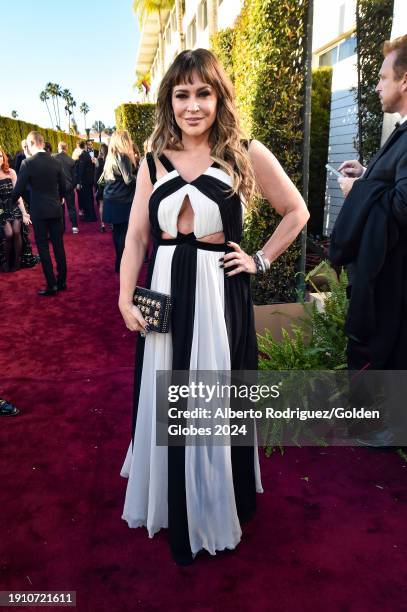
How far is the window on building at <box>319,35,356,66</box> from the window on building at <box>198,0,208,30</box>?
10.5 m

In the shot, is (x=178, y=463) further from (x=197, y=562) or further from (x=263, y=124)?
(x=263, y=124)

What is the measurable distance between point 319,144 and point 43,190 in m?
5.15

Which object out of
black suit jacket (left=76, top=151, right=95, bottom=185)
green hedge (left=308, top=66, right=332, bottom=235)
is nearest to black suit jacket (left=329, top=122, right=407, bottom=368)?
green hedge (left=308, top=66, right=332, bottom=235)

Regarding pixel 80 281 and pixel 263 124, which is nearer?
pixel 263 124

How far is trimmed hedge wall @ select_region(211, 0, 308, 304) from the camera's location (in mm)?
4227

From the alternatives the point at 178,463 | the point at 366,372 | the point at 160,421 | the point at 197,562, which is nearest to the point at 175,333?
the point at 160,421

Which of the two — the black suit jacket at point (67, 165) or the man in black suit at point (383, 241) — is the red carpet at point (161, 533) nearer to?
the man in black suit at point (383, 241)

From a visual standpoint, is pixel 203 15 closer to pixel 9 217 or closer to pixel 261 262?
pixel 9 217

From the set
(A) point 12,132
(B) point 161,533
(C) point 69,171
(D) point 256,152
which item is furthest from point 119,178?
(A) point 12,132

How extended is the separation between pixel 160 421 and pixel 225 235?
895mm

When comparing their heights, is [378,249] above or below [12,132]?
below

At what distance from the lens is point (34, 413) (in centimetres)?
346

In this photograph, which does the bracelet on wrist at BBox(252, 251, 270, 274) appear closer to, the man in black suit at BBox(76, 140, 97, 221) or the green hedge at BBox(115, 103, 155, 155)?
the man in black suit at BBox(76, 140, 97, 221)

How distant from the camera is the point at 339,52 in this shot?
25.0 ft
